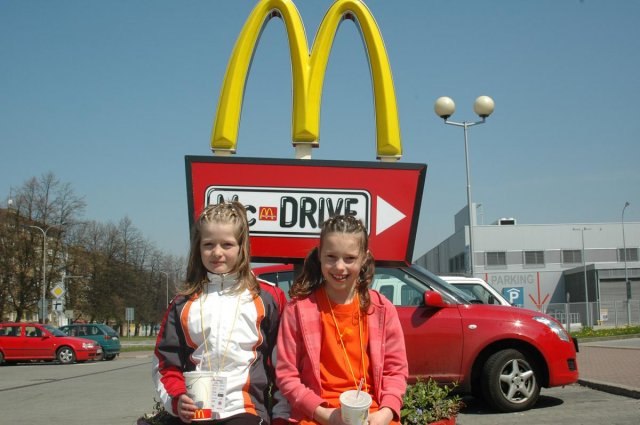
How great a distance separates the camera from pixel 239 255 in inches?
123

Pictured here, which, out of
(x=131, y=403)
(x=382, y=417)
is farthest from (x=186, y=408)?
(x=131, y=403)

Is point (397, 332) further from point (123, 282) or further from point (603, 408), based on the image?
point (123, 282)

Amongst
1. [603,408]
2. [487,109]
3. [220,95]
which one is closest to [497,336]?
[603,408]

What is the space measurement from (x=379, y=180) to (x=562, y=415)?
4.93 meters

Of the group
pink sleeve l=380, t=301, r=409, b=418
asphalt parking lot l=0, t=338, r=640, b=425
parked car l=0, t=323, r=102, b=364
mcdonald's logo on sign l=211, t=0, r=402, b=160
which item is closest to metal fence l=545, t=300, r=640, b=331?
asphalt parking lot l=0, t=338, r=640, b=425

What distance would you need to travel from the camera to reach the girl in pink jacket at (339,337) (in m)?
2.98

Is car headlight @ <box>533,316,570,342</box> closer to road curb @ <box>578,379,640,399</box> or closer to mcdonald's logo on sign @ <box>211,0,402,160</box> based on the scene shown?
road curb @ <box>578,379,640,399</box>

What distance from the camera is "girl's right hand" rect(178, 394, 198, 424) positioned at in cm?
277

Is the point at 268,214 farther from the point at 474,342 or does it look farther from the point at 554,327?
the point at 554,327

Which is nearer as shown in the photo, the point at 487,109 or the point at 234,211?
the point at 234,211

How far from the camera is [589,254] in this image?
61.1 m

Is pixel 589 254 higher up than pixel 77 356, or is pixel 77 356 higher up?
pixel 589 254

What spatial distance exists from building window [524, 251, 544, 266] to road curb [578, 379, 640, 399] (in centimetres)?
5260

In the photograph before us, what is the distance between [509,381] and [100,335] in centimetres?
2308
